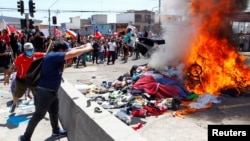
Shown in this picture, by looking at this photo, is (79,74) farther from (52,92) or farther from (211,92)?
(52,92)

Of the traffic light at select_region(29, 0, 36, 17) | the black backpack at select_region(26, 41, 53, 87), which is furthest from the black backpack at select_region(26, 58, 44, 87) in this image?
the traffic light at select_region(29, 0, 36, 17)

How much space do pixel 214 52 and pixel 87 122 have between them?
7667 millimetres

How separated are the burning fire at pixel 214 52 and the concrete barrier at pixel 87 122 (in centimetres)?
487

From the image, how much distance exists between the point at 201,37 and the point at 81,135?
25.3 feet

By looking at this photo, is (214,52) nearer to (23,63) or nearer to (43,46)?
(23,63)

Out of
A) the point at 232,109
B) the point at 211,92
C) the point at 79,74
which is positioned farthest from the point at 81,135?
the point at 79,74

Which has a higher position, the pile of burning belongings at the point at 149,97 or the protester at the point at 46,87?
the protester at the point at 46,87

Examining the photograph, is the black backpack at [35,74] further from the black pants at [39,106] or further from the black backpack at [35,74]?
the black pants at [39,106]

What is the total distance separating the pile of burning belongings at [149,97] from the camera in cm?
720

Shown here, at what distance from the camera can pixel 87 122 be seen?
4211 mm

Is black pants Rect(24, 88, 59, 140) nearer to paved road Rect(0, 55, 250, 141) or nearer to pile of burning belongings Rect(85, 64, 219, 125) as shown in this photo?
paved road Rect(0, 55, 250, 141)

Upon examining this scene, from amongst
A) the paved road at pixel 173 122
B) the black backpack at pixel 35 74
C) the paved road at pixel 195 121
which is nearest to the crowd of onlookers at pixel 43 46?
the paved road at pixel 173 122

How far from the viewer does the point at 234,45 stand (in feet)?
38.5

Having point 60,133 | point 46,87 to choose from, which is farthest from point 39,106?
point 60,133
